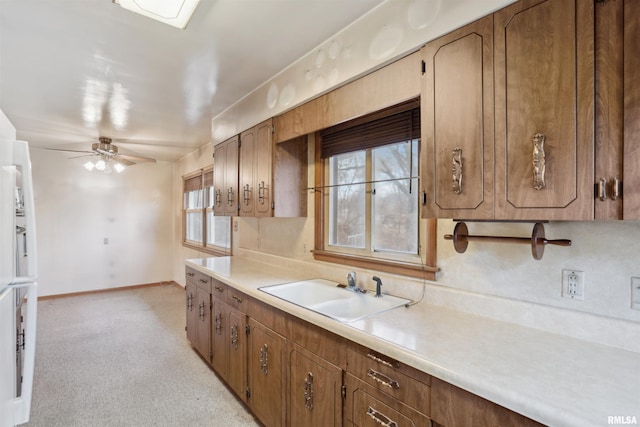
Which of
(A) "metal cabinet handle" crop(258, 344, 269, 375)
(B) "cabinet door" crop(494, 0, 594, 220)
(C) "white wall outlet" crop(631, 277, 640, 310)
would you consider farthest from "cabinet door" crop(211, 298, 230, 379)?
(C) "white wall outlet" crop(631, 277, 640, 310)

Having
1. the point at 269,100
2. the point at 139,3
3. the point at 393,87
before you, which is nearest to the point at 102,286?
the point at 269,100

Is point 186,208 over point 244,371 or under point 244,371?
over

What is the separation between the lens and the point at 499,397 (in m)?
0.90

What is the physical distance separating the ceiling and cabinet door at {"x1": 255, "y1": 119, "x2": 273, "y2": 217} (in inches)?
16.5

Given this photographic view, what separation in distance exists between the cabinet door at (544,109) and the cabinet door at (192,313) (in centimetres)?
291

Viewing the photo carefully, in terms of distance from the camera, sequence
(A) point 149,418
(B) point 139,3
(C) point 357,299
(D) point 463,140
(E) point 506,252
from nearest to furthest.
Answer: (D) point 463,140 < (E) point 506,252 < (B) point 139,3 < (C) point 357,299 < (A) point 149,418

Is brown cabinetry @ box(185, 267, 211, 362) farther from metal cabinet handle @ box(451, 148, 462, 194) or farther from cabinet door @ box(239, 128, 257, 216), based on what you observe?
metal cabinet handle @ box(451, 148, 462, 194)

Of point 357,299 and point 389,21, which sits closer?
point 389,21

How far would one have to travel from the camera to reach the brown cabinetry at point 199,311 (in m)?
2.86

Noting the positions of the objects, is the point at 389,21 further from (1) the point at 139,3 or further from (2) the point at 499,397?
(2) the point at 499,397

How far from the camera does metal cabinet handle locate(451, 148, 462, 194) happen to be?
4.23 ft

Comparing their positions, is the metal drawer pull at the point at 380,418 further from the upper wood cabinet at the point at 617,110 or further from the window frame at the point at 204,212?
the window frame at the point at 204,212

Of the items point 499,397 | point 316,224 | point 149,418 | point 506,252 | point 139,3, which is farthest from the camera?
point 316,224

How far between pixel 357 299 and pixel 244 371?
1013 mm
